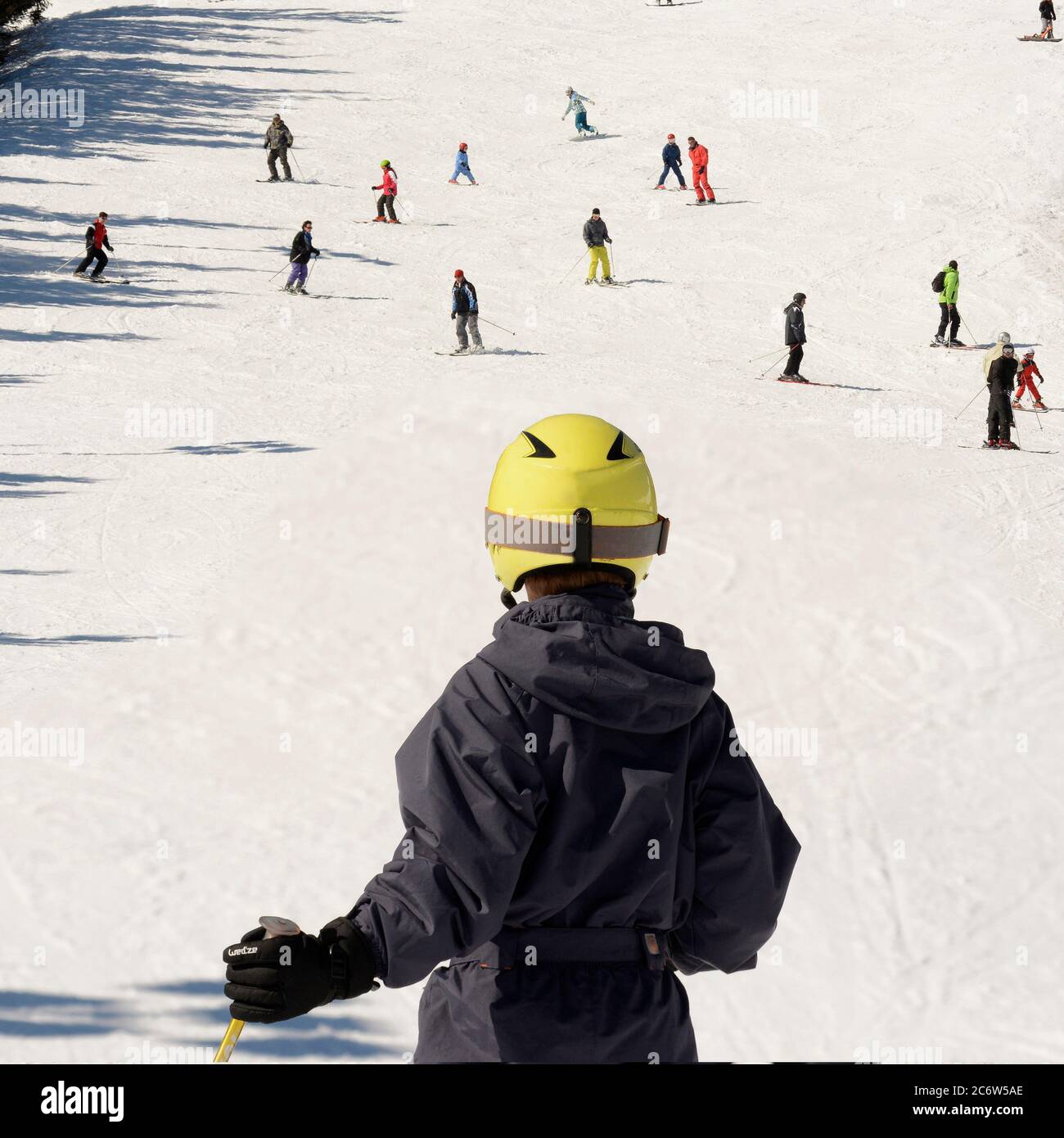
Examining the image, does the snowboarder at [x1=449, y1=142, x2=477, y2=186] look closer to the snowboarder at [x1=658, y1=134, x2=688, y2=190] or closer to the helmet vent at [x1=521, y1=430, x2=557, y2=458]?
the snowboarder at [x1=658, y1=134, x2=688, y2=190]

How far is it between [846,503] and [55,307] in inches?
469

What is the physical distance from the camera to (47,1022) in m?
6.44

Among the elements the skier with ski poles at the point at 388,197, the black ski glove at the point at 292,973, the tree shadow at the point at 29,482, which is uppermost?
the skier with ski poles at the point at 388,197

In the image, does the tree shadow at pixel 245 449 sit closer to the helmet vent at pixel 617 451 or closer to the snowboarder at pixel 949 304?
the snowboarder at pixel 949 304

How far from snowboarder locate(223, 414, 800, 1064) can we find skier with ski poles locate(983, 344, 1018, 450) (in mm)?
14153

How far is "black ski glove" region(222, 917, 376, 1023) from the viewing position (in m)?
1.90

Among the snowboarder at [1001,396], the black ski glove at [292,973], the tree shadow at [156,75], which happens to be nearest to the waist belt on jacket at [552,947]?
the black ski glove at [292,973]

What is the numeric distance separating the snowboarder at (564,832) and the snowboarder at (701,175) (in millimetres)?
23732

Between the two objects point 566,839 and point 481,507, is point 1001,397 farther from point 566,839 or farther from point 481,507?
point 566,839

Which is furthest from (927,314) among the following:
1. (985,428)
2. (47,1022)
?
(47,1022)

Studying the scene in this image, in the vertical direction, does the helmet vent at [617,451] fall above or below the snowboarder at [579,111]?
below

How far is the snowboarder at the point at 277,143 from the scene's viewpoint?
25.2m

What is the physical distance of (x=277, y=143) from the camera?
997 inches
